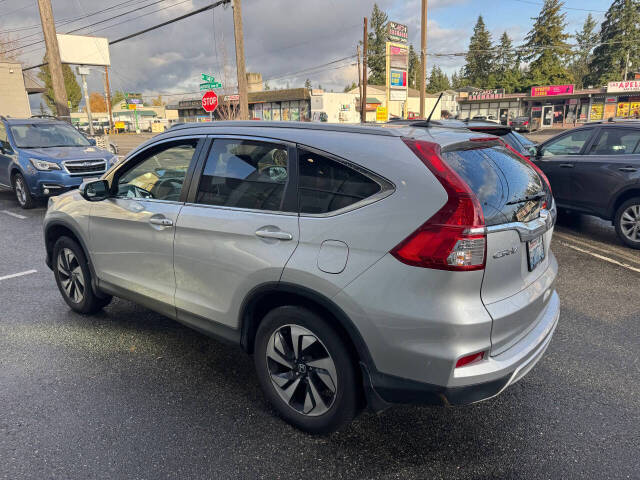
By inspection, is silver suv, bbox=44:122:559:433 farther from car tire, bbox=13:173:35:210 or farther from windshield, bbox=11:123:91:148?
windshield, bbox=11:123:91:148

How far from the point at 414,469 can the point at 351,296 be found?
1007 millimetres

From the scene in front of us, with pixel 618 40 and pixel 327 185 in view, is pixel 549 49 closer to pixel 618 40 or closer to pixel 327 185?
pixel 618 40

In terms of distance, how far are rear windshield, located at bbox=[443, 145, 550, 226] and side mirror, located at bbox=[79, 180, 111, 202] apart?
8.91 feet

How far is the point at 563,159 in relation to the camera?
745cm

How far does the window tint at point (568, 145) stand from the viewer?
24.2 ft

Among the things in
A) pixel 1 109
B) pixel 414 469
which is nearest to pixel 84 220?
pixel 414 469

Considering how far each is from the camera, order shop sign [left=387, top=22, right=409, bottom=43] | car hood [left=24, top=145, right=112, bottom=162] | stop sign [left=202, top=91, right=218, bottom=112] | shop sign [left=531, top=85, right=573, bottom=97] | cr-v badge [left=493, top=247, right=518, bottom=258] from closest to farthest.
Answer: cr-v badge [left=493, top=247, right=518, bottom=258]
car hood [left=24, top=145, right=112, bottom=162]
stop sign [left=202, top=91, right=218, bottom=112]
shop sign [left=387, top=22, right=409, bottom=43]
shop sign [left=531, top=85, right=573, bottom=97]

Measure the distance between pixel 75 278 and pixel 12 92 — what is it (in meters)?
34.1

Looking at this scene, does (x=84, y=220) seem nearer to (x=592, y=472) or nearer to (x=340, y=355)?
(x=340, y=355)

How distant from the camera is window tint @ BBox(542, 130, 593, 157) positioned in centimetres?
737

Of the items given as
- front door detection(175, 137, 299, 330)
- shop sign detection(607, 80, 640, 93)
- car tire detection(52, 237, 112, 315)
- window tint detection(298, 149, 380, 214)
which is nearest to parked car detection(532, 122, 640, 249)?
window tint detection(298, 149, 380, 214)

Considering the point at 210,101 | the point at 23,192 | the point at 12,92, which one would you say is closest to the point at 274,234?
the point at 23,192

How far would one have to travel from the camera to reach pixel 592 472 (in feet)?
7.92

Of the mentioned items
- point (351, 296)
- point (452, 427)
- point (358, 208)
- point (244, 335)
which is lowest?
point (452, 427)
